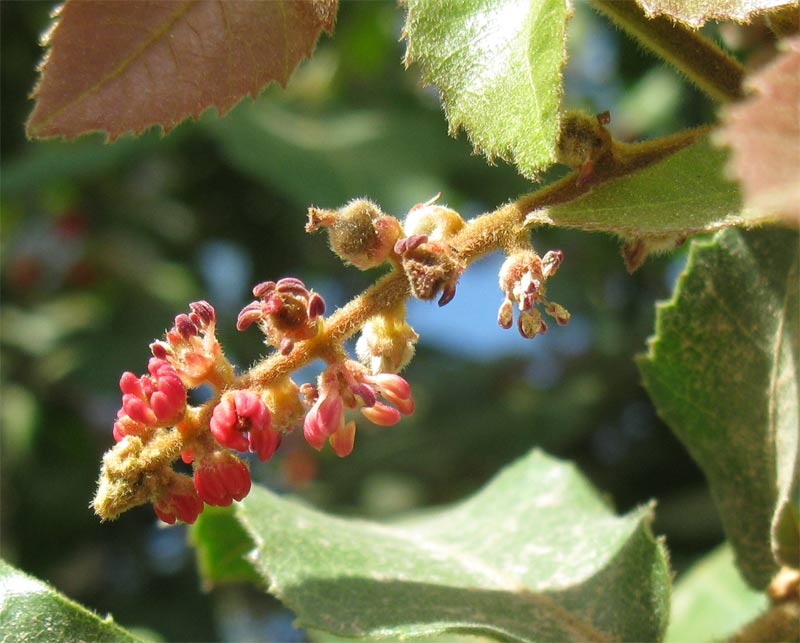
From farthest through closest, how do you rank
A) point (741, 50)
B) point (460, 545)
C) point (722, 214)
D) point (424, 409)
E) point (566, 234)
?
point (424, 409)
point (566, 234)
point (741, 50)
point (460, 545)
point (722, 214)

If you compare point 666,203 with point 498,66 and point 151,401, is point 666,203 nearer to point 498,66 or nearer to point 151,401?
point 498,66

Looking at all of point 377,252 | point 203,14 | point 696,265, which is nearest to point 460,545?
point 696,265

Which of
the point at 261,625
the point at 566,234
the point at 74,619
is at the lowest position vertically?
the point at 261,625

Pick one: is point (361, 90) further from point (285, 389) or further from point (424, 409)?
point (285, 389)

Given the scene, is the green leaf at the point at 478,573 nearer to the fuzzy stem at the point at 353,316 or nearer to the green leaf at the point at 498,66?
the fuzzy stem at the point at 353,316

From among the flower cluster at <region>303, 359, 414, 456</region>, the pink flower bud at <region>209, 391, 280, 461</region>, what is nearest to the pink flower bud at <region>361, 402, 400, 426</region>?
the flower cluster at <region>303, 359, 414, 456</region>

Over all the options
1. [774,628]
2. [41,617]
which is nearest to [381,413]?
[41,617]
